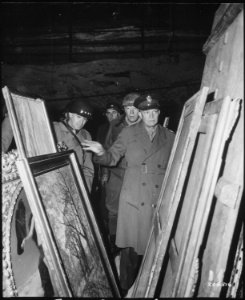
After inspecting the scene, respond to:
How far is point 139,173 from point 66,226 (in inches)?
46.8

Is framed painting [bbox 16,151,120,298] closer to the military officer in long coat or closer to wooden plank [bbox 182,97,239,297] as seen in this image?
the military officer in long coat

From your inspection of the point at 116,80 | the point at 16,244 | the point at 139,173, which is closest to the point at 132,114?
the point at 139,173

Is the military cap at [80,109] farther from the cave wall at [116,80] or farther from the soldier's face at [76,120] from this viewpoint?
the cave wall at [116,80]

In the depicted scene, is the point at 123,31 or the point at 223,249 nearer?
the point at 223,249

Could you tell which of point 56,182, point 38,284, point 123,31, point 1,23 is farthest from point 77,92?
point 38,284

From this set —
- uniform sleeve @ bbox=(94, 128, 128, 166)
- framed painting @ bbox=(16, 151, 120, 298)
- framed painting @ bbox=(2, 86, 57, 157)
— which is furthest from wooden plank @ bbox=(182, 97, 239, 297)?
uniform sleeve @ bbox=(94, 128, 128, 166)

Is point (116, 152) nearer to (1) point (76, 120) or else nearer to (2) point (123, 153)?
(2) point (123, 153)

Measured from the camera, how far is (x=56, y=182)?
2.38 meters

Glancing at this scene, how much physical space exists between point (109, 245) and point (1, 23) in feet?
22.5

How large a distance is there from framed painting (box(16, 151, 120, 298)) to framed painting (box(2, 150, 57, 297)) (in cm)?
25

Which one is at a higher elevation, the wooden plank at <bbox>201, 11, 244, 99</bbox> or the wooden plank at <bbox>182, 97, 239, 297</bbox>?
the wooden plank at <bbox>201, 11, 244, 99</bbox>

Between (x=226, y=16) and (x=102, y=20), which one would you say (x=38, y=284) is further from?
(x=102, y=20)

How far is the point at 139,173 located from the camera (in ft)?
10.2

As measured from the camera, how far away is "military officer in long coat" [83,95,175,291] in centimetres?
307
